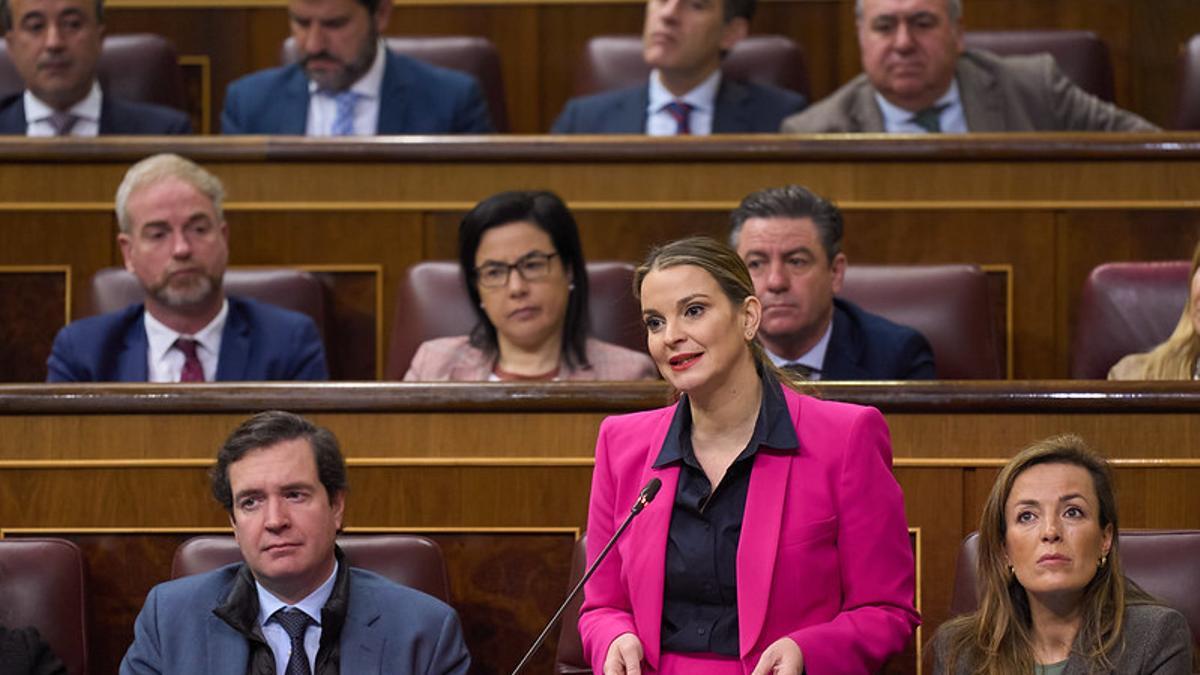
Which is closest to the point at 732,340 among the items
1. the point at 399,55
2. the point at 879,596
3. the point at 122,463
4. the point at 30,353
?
the point at 879,596

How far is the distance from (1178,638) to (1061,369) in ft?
2.23

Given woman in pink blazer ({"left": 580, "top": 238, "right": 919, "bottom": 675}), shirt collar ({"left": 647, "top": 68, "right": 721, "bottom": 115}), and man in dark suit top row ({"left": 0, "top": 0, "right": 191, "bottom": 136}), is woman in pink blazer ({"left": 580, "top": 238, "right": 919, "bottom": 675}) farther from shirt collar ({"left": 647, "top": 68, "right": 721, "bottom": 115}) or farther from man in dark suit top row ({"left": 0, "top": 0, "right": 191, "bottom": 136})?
man in dark suit top row ({"left": 0, "top": 0, "right": 191, "bottom": 136})

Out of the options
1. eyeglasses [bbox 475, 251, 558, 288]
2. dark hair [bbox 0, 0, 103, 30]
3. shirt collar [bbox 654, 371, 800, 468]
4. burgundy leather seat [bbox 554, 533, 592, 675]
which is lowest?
burgundy leather seat [bbox 554, 533, 592, 675]

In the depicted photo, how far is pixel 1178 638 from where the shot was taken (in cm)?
113

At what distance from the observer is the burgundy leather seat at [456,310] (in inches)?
68.4

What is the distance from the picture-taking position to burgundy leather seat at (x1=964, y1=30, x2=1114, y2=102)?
2146mm

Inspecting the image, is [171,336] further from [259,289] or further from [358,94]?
[358,94]

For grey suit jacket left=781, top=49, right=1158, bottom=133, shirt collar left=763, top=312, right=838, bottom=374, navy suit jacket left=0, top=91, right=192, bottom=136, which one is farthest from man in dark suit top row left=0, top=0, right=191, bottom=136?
shirt collar left=763, top=312, right=838, bottom=374

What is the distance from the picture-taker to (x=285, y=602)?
4.19ft

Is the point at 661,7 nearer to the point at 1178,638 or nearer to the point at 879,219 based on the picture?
the point at 879,219

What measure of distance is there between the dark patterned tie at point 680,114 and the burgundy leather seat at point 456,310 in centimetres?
33

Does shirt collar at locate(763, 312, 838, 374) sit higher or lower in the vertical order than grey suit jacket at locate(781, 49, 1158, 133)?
lower

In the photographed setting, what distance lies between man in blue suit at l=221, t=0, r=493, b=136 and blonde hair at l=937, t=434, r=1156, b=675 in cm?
102

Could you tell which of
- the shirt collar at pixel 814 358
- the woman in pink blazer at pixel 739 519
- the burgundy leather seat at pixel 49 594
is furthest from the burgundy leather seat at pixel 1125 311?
the burgundy leather seat at pixel 49 594
